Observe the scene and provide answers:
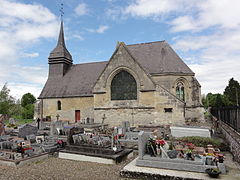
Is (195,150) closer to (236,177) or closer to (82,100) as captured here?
(236,177)

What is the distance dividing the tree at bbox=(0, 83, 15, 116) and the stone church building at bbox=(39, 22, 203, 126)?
9726 mm

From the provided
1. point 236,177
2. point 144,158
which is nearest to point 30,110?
point 144,158

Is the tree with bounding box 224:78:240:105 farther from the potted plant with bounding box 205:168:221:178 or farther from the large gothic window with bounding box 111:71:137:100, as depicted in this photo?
the potted plant with bounding box 205:168:221:178

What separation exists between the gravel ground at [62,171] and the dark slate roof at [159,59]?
14500mm

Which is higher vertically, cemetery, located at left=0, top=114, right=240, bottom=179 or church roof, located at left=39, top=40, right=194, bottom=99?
church roof, located at left=39, top=40, right=194, bottom=99

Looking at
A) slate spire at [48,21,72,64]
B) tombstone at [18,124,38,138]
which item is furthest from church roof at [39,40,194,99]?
tombstone at [18,124,38,138]

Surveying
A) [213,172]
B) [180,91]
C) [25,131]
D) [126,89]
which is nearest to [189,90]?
[180,91]

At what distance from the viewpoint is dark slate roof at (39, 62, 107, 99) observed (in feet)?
74.1

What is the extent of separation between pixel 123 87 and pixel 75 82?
31.4 ft

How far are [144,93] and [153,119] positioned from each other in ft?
8.59

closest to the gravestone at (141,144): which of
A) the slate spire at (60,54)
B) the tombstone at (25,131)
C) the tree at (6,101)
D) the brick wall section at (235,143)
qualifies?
the brick wall section at (235,143)

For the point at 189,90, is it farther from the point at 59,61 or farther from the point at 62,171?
the point at 59,61

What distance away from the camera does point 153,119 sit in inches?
623

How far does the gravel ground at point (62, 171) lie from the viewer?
237 inches
